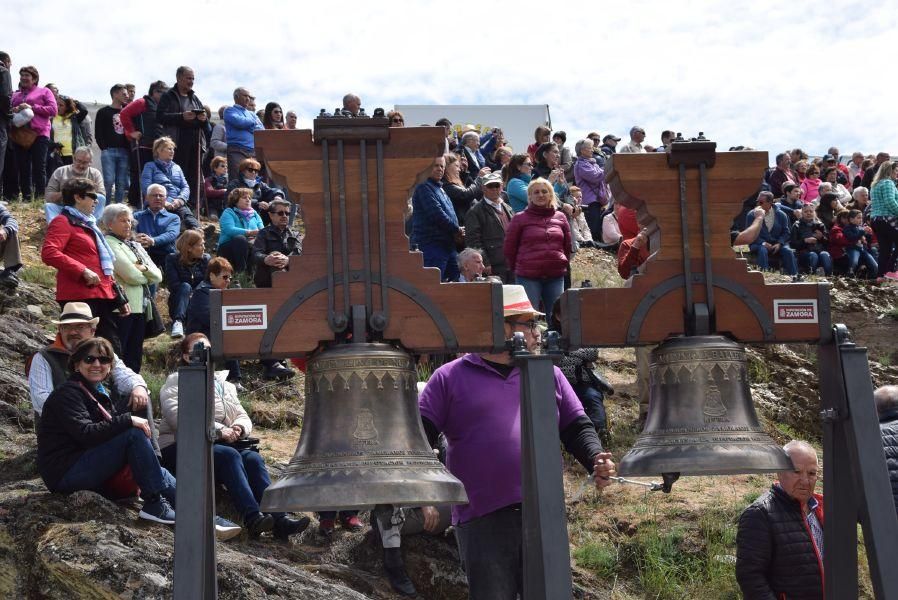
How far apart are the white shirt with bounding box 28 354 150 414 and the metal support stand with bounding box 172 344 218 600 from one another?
361cm

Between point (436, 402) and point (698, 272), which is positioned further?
point (436, 402)

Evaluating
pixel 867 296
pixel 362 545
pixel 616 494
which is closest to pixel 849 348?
pixel 362 545

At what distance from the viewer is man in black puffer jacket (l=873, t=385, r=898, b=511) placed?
617 centimetres

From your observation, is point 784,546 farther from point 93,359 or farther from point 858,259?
point 858,259

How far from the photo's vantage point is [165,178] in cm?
1412

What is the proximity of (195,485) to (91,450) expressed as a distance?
3.30 metres

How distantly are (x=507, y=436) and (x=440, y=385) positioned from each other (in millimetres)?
409

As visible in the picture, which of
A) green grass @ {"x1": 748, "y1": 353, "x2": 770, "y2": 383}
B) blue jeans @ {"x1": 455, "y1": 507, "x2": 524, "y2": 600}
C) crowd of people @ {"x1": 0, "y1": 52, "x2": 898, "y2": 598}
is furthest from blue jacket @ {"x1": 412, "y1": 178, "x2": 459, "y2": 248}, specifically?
blue jeans @ {"x1": 455, "y1": 507, "x2": 524, "y2": 600}

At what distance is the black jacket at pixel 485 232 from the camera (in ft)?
40.5

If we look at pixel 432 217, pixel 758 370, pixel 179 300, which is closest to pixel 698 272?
pixel 432 217

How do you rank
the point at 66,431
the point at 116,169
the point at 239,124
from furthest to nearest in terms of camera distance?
the point at 116,169, the point at 239,124, the point at 66,431

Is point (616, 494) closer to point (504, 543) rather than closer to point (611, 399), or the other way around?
point (611, 399)

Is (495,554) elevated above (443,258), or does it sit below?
below

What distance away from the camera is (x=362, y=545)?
8.10 meters
